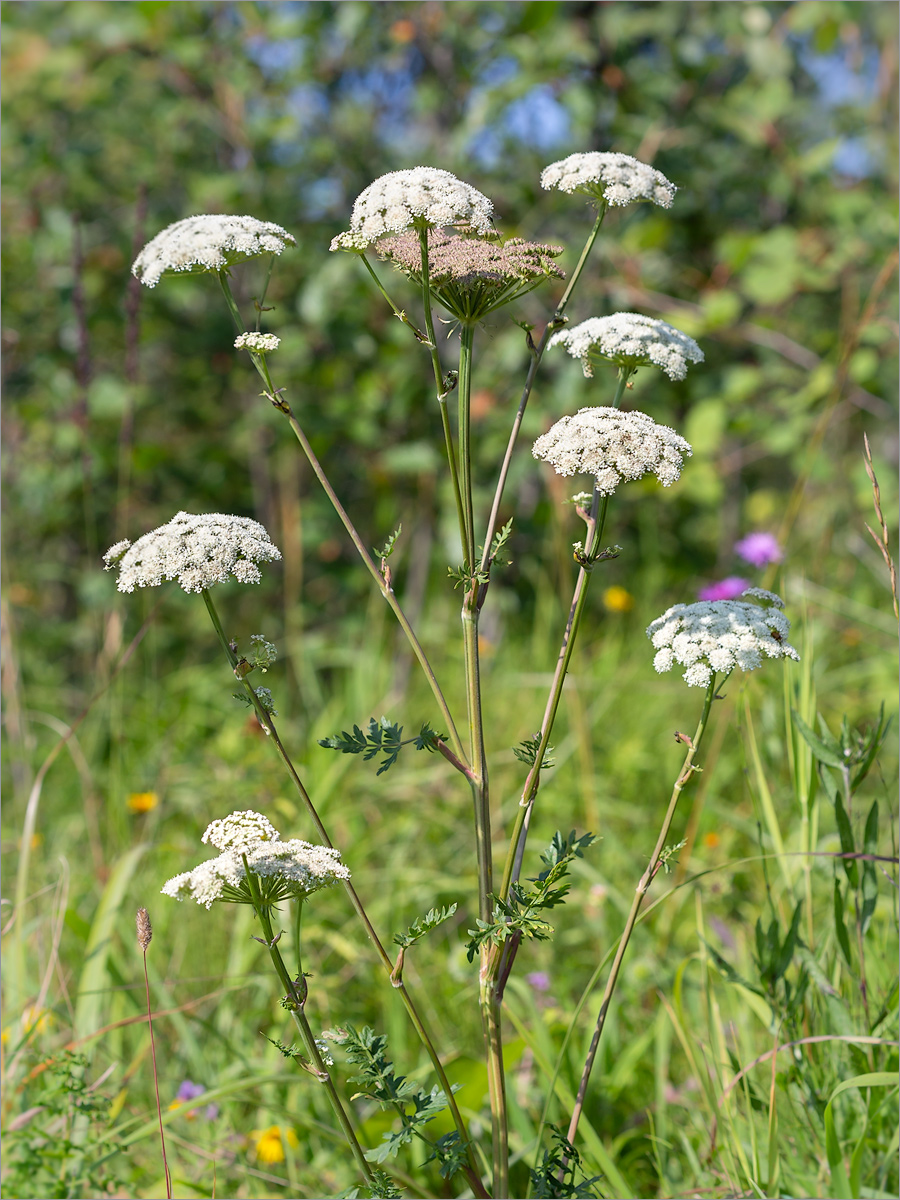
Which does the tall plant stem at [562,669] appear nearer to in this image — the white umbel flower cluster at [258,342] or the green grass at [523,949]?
the green grass at [523,949]

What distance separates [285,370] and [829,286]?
261cm

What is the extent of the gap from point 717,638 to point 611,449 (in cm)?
31

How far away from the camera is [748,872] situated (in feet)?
9.39

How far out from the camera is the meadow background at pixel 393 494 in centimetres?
253

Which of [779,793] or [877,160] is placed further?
[877,160]

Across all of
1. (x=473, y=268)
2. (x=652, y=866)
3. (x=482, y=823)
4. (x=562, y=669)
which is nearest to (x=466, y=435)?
(x=473, y=268)

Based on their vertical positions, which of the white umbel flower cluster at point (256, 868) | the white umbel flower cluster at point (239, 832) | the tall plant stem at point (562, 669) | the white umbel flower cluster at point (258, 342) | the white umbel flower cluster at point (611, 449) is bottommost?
the white umbel flower cluster at point (256, 868)

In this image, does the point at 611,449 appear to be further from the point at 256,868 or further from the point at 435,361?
the point at 256,868

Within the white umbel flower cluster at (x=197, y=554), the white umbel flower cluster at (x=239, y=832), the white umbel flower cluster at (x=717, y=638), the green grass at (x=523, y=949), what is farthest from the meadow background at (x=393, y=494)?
the white umbel flower cluster at (x=197, y=554)

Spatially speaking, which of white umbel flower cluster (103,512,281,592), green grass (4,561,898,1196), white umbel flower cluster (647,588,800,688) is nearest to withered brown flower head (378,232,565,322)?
white umbel flower cluster (103,512,281,592)

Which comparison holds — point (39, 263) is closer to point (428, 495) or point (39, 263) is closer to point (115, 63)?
point (115, 63)

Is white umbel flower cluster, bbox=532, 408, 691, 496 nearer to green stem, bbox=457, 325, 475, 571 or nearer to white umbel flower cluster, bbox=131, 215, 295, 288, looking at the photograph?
green stem, bbox=457, 325, 475, 571

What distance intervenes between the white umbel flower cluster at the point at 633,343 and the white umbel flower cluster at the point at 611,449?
0.39 feet

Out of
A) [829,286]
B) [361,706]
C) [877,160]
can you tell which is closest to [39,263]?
[361,706]
